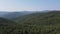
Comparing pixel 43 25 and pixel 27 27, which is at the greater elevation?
pixel 27 27

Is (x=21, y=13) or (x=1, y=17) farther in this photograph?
(x=21, y=13)

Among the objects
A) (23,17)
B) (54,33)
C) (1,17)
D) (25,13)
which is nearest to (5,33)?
(54,33)

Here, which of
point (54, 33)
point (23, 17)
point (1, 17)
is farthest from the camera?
point (23, 17)

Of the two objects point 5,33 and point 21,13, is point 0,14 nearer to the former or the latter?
point 5,33

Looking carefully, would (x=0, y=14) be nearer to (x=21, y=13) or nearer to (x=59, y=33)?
(x=59, y=33)

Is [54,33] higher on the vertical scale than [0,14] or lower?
lower

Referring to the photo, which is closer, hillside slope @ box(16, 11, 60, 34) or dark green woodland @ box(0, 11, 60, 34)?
dark green woodland @ box(0, 11, 60, 34)

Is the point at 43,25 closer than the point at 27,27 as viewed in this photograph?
No

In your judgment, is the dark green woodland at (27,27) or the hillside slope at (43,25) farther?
the hillside slope at (43,25)

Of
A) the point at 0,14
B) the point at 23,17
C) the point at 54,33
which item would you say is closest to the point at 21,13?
the point at 23,17

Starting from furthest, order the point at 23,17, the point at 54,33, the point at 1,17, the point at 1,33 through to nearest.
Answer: the point at 23,17
the point at 1,17
the point at 54,33
the point at 1,33
